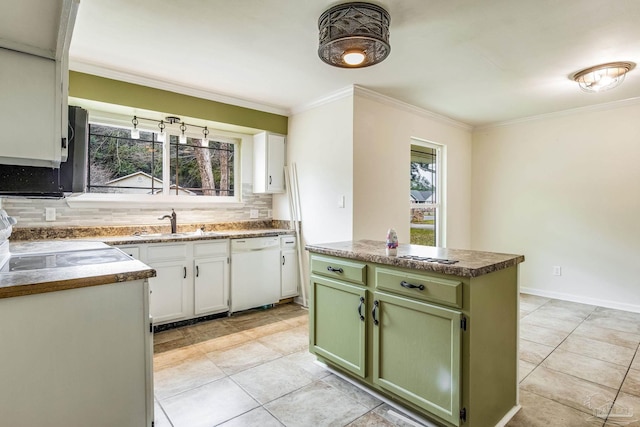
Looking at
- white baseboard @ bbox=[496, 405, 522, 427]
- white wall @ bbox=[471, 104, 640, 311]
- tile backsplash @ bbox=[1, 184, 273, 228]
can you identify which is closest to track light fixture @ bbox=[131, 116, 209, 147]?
tile backsplash @ bbox=[1, 184, 273, 228]

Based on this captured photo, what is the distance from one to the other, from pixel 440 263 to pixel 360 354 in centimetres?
80

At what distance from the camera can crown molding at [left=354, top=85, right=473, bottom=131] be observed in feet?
11.6

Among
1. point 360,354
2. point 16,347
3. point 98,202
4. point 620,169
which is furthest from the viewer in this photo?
point 620,169

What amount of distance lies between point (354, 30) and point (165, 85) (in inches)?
83.6

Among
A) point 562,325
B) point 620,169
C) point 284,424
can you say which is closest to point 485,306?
point 284,424

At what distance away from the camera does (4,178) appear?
1.87 m

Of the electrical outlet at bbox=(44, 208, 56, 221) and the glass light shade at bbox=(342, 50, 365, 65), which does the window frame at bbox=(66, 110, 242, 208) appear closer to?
the electrical outlet at bbox=(44, 208, 56, 221)

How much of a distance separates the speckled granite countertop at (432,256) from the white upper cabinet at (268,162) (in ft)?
6.36

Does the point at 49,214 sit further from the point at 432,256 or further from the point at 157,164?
the point at 432,256

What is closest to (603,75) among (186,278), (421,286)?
(421,286)

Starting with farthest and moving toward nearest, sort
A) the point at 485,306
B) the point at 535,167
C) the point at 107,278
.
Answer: the point at 535,167 < the point at 485,306 < the point at 107,278

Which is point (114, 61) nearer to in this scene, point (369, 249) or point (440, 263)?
point (369, 249)

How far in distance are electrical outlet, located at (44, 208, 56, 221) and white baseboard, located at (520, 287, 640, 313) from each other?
5488 mm

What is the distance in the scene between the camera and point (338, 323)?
225cm
